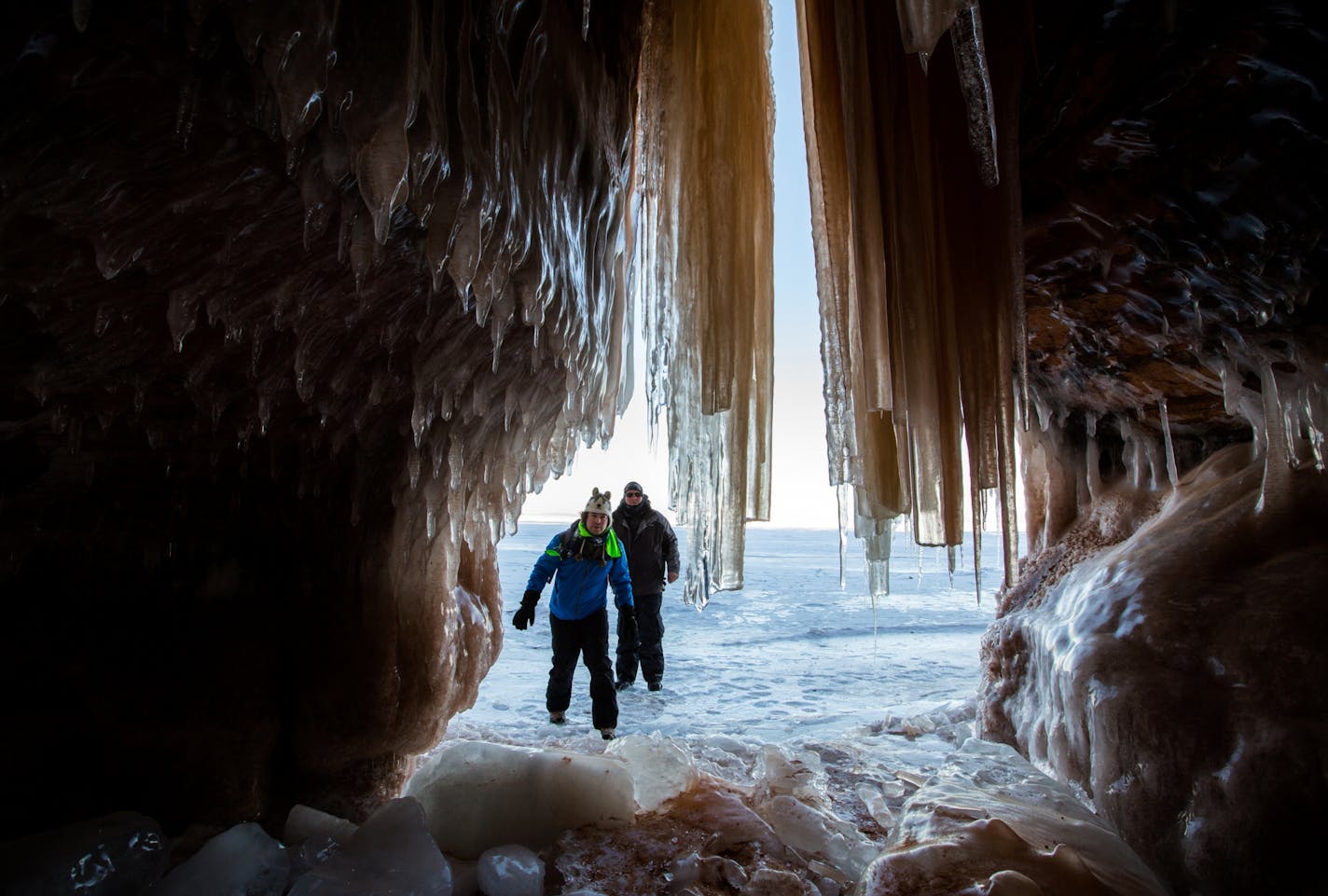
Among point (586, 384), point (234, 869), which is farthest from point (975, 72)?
point (234, 869)

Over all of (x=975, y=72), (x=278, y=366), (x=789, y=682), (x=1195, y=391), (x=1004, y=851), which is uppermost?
(x=975, y=72)

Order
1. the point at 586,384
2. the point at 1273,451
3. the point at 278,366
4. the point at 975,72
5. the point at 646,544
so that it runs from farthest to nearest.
→ 1. the point at 646,544
2. the point at 586,384
3. the point at 1273,451
4. the point at 278,366
5. the point at 975,72

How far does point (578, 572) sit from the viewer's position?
4879mm

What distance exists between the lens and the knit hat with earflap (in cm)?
500

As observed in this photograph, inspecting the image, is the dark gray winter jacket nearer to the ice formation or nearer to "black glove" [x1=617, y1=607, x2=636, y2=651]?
"black glove" [x1=617, y1=607, x2=636, y2=651]

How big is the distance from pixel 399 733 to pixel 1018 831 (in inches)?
97.7

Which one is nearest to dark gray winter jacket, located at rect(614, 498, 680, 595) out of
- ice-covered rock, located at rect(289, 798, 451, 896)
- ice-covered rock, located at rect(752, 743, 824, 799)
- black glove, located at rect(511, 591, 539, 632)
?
black glove, located at rect(511, 591, 539, 632)

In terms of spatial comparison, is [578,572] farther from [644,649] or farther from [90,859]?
[90,859]

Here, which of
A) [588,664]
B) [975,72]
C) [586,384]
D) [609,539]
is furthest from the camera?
[609,539]

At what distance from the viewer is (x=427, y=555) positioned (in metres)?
2.99

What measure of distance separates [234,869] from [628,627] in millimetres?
4030

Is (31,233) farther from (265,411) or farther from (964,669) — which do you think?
(964,669)

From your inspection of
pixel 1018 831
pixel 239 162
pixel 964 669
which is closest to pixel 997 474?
pixel 1018 831

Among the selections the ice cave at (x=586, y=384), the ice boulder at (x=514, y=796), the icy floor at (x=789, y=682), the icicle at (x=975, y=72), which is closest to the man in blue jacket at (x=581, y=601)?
the icy floor at (x=789, y=682)
